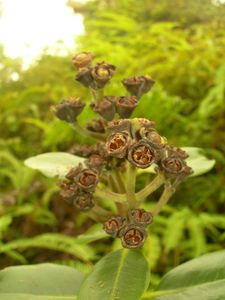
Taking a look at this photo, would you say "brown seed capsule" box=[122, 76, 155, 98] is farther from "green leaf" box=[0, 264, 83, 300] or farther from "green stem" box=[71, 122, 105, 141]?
"green leaf" box=[0, 264, 83, 300]

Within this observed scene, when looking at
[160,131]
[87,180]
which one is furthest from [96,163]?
[160,131]

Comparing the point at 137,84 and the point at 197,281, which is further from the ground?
the point at 137,84

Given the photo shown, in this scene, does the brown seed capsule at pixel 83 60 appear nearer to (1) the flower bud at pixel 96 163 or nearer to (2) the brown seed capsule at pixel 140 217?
Answer: (1) the flower bud at pixel 96 163

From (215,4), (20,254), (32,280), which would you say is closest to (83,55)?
(32,280)

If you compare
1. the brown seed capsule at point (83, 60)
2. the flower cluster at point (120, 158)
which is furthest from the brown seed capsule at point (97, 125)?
the brown seed capsule at point (83, 60)

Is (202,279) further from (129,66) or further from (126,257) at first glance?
(129,66)

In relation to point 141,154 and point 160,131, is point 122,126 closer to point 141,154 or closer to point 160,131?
point 141,154
